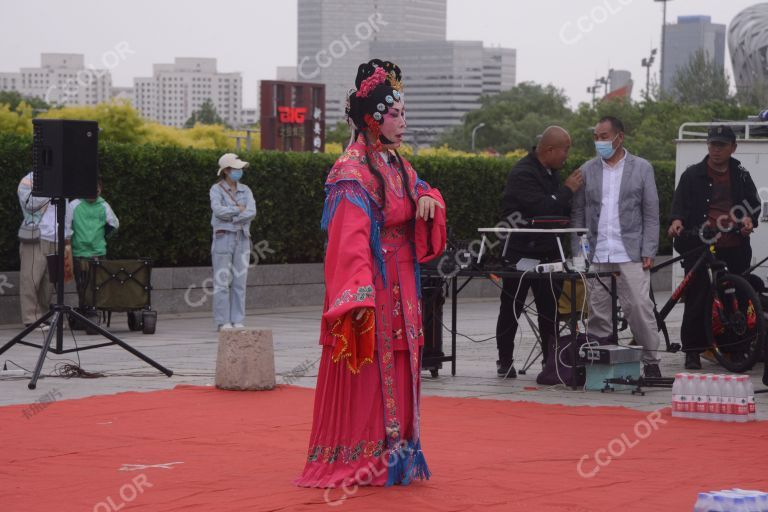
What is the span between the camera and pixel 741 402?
9.08m

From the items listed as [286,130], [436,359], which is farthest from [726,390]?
[286,130]

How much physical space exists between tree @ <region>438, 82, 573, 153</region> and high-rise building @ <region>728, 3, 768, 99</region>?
48247 mm

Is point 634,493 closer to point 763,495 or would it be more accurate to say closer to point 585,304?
point 763,495

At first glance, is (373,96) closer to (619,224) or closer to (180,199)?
(619,224)

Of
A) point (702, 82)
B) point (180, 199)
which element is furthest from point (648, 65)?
point (180, 199)

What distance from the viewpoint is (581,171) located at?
11383 mm

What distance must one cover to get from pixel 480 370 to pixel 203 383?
259 centimetres

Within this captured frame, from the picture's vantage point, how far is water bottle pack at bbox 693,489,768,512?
18.0 feet

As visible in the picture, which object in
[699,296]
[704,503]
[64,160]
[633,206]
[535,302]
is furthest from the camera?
[699,296]

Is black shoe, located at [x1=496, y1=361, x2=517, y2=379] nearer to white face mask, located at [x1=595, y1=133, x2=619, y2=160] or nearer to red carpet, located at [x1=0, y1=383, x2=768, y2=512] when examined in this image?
red carpet, located at [x1=0, y1=383, x2=768, y2=512]

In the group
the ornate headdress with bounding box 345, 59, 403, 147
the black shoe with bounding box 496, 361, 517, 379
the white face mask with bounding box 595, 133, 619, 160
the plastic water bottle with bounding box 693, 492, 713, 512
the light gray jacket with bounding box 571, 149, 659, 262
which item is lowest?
the black shoe with bounding box 496, 361, 517, 379

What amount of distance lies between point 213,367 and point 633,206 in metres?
4.09

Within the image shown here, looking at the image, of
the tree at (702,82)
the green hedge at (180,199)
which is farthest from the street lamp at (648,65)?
the green hedge at (180,199)

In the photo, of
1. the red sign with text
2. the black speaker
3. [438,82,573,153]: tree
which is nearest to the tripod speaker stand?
the black speaker
